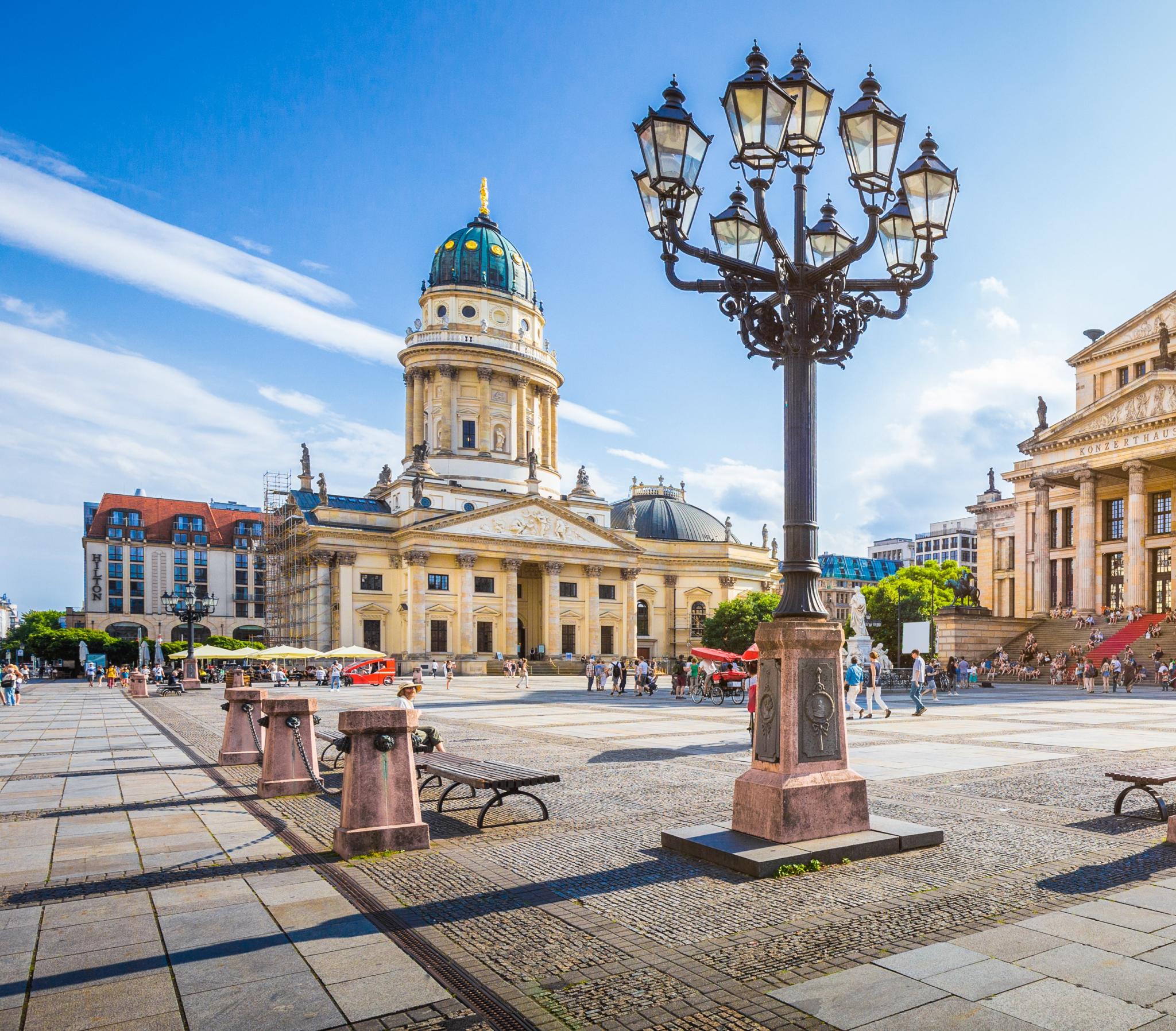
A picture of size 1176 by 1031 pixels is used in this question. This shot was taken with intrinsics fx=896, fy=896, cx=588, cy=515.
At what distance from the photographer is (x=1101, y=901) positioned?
641cm

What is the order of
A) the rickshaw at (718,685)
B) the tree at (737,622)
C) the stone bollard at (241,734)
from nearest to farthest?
1. the stone bollard at (241,734)
2. the rickshaw at (718,685)
3. the tree at (737,622)

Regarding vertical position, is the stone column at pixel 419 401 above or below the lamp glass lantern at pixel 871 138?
above

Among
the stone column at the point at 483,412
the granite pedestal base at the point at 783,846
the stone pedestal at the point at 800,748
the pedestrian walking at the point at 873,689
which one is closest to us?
the granite pedestal base at the point at 783,846

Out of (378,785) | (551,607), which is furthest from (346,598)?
(378,785)

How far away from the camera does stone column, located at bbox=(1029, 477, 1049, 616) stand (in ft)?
174

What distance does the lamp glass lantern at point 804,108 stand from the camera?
8172 mm

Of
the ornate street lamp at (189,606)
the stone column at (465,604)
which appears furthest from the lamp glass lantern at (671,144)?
the stone column at (465,604)

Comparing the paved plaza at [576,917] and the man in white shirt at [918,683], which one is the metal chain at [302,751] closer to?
the paved plaza at [576,917]

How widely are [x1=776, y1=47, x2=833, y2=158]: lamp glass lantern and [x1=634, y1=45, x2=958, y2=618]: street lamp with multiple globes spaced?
1 cm

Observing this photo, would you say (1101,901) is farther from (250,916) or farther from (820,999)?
(250,916)

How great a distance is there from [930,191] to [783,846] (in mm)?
6225

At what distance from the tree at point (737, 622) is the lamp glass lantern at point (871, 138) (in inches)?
2496

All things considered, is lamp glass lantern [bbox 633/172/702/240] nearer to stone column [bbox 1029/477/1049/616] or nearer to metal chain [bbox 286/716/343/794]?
metal chain [bbox 286/716/343/794]

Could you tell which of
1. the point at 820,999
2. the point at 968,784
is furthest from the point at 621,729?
the point at 820,999
